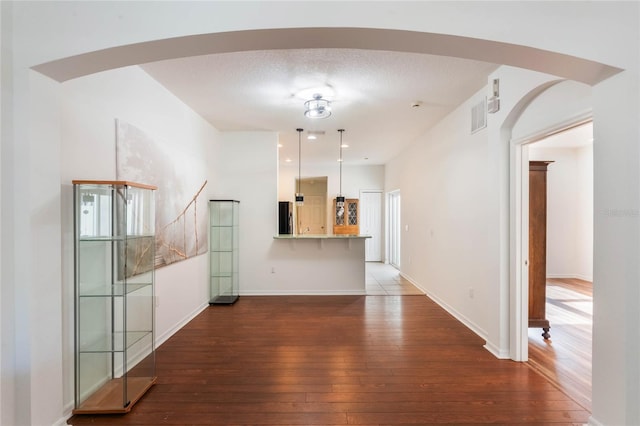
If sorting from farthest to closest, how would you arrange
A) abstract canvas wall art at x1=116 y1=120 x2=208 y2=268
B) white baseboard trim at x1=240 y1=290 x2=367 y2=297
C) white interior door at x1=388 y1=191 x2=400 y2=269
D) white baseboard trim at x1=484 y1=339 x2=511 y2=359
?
white interior door at x1=388 y1=191 x2=400 y2=269, white baseboard trim at x1=240 y1=290 x2=367 y2=297, white baseboard trim at x1=484 y1=339 x2=511 y2=359, abstract canvas wall art at x1=116 y1=120 x2=208 y2=268

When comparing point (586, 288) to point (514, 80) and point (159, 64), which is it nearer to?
point (514, 80)

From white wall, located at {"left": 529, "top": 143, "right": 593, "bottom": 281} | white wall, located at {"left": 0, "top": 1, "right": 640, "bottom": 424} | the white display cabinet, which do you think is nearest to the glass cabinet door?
the white display cabinet

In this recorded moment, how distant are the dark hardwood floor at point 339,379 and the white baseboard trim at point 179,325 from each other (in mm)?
67

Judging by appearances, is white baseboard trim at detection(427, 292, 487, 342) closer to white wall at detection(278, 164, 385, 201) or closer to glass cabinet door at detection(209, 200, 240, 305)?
glass cabinet door at detection(209, 200, 240, 305)

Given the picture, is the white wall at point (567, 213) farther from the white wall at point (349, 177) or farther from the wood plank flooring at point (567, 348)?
the white wall at point (349, 177)

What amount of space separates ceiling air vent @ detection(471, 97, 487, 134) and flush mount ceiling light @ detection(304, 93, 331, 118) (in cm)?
170

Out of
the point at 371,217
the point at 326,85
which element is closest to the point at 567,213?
the point at 371,217

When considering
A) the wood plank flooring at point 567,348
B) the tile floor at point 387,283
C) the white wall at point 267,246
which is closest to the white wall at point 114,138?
the white wall at point 267,246

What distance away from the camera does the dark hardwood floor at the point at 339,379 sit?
2154mm

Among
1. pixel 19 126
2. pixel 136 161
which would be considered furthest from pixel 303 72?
pixel 19 126

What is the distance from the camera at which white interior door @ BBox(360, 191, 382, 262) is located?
895cm

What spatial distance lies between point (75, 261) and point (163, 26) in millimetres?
1654

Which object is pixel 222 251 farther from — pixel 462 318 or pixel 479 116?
pixel 479 116

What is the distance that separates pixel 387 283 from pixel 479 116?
3.79 metres
